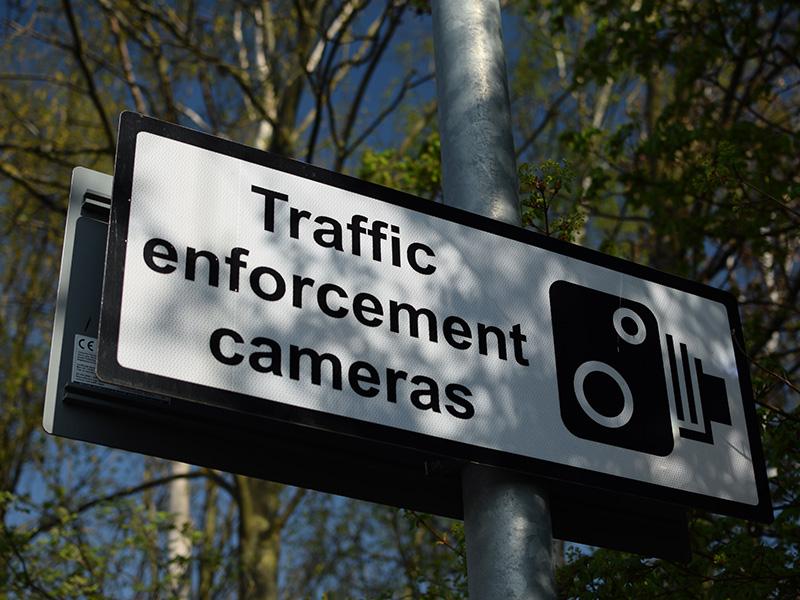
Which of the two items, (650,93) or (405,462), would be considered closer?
(405,462)

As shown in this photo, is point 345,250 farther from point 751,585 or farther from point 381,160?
point 381,160

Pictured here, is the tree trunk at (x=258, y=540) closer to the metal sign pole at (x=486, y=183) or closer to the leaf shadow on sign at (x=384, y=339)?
the metal sign pole at (x=486, y=183)

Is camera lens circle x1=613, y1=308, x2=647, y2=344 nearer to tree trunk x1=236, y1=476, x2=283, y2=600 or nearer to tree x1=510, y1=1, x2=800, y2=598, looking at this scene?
tree x1=510, y1=1, x2=800, y2=598

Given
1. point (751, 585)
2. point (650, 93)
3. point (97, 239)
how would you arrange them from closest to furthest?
point (97, 239), point (751, 585), point (650, 93)

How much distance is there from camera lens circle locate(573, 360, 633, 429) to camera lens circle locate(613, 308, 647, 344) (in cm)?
12

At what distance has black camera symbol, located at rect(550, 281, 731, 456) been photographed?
2.90m

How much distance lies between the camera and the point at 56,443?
17.4 meters

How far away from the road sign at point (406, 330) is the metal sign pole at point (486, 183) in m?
0.10

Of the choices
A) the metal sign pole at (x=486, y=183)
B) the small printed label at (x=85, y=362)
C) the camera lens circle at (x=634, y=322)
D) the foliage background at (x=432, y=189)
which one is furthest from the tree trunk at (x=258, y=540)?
the small printed label at (x=85, y=362)

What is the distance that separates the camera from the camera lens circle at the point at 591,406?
289 cm

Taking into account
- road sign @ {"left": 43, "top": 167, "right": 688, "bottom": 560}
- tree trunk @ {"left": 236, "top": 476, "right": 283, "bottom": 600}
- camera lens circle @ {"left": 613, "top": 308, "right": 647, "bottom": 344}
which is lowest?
road sign @ {"left": 43, "top": 167, "right": 688, "bottom": 560}

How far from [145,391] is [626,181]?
24.6ft

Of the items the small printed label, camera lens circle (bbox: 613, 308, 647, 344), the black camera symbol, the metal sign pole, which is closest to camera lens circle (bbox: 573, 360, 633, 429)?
the black camera symbol

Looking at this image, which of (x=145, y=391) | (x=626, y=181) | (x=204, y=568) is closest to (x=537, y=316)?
(x=145, y=391)
